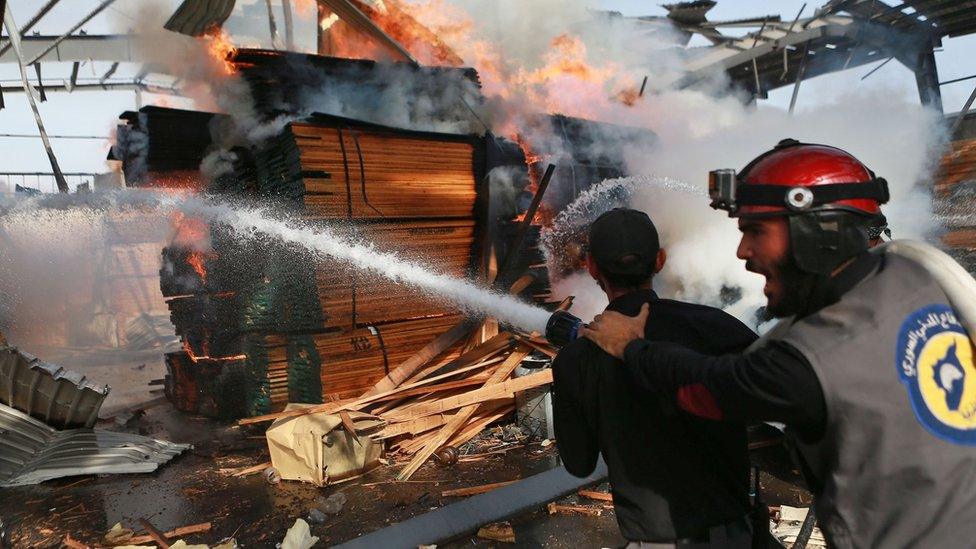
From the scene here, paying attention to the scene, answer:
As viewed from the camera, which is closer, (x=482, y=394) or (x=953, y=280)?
(x=953, y=280)

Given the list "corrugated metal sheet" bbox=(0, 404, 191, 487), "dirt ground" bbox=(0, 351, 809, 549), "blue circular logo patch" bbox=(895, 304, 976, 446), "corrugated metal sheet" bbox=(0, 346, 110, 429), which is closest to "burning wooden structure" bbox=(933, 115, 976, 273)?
"dirt ground" bbox=(0, 351, 809, 549)

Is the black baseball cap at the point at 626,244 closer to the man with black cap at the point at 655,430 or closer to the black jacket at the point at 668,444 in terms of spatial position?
the man with black cap at the point at 655,430

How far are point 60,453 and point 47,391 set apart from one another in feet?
2.23

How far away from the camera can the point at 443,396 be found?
6.61 m

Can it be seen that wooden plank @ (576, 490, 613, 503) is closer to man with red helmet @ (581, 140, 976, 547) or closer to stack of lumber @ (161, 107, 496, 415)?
stack of lumber @ (161, 107, 496, 415)

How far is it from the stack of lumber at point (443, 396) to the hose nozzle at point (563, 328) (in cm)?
376

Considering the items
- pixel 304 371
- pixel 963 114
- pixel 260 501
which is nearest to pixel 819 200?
pixel 260 501

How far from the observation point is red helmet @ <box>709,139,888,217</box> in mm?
1567

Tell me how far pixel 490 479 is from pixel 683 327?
3987 millimetres

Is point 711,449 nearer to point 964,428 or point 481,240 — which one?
point 964,428

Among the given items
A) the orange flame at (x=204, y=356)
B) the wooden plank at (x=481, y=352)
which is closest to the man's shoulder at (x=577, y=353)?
the wooden plank at (x=481, y=352)

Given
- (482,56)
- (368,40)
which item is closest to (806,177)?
(368,40)

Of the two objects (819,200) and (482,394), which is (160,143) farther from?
(819,200)

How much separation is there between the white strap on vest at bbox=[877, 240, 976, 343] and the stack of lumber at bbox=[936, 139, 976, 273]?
39.0 ft
